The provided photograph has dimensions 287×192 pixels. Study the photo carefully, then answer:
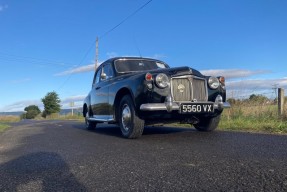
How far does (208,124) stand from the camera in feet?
23.6

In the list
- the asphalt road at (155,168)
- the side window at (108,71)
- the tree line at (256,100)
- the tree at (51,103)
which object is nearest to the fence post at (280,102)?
the tree line at (256,100)

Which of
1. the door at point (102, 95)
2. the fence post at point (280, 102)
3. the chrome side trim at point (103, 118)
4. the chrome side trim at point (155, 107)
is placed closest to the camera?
the chrome side trim at point (155, 107)

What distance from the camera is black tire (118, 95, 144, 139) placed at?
6160 mm

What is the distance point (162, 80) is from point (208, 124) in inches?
72.1

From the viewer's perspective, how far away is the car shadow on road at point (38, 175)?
2.98 m

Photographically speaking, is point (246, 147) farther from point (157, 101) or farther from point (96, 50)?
point (96, 50)

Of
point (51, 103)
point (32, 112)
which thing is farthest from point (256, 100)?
point (32, 112)

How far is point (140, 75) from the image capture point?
6.23m

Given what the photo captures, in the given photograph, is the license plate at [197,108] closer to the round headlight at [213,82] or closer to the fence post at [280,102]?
the round headlight at [213,82]

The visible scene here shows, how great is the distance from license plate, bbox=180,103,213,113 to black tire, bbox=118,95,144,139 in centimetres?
82

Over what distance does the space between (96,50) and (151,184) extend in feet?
109

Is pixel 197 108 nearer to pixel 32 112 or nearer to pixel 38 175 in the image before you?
pixel 38 175

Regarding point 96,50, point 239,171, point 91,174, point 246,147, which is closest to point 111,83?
point 246,147

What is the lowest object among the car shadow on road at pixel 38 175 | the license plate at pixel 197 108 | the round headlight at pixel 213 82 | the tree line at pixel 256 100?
the car shadow on road at pixel 38 175
